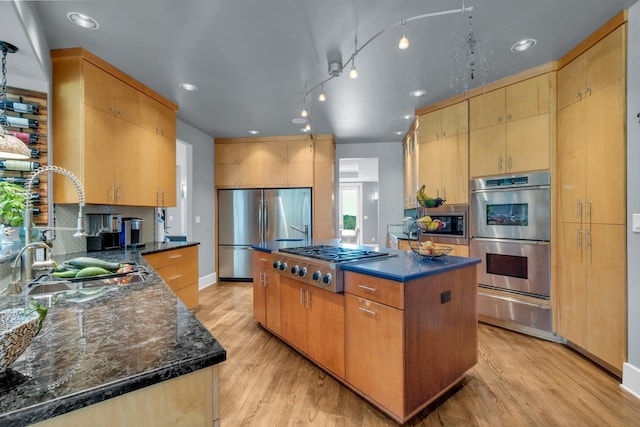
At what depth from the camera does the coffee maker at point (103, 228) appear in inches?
109

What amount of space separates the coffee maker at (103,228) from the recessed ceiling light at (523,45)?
154 inches

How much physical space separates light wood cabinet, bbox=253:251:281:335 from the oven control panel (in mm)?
137

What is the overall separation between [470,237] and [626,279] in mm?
1291

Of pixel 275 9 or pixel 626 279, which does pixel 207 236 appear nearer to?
pixel 275 9

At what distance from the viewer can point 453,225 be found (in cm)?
333

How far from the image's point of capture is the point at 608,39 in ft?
6.81

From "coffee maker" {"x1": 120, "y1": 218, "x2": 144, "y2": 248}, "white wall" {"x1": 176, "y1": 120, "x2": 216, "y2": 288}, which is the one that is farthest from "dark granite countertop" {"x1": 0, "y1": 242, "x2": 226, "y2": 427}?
"white wall" {"x1": 176, "y1": 120, "x2": 216, "y2": 288}

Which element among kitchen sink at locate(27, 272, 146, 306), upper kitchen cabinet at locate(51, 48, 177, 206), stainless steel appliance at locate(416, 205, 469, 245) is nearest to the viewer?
kitchen sink at locate(27, 272, 146, 306)

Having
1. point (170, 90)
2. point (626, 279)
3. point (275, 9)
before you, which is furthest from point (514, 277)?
point (170, 90)

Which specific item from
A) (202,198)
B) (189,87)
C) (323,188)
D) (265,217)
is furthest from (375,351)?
(202,198)

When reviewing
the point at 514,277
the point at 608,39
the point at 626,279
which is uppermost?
the point at 608,39

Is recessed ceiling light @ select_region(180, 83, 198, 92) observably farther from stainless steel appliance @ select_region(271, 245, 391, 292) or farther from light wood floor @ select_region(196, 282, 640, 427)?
light wood floor @ select_region(196, 282, 640, 427)

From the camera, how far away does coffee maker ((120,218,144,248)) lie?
2.99 m

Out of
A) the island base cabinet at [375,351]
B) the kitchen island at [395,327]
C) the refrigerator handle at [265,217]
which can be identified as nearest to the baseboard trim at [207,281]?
the refrigerator handle at [265,217]
